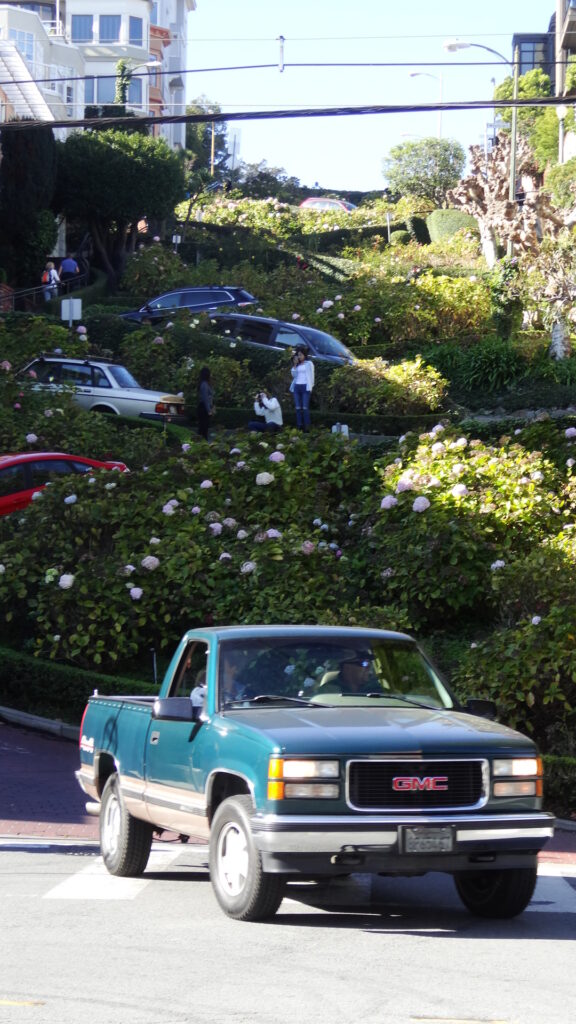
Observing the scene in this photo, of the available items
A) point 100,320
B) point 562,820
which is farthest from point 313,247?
point 562,820

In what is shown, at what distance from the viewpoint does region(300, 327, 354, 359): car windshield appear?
34.3 m

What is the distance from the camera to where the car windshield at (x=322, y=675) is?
848 cm

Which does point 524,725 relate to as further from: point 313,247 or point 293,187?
point 293,187

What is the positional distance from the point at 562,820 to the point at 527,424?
390 inches

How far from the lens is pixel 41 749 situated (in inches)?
614

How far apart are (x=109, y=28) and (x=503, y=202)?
186ft

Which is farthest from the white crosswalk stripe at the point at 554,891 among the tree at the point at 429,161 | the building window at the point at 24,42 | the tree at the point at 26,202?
the tree at the point at 429,161

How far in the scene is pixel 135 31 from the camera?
317 feet

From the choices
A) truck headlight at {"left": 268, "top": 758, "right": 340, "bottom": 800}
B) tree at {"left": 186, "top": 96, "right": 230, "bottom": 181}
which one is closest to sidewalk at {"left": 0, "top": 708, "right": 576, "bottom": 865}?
truck headlight at {"left": 268, "top": 758, "right": 340, "bottom": 800}

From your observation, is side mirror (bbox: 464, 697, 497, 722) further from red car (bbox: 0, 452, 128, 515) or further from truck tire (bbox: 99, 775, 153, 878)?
red car (bbox: 0, 452, 128, 515)

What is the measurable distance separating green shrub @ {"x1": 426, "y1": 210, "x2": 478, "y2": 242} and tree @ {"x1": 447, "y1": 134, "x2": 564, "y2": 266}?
922cm

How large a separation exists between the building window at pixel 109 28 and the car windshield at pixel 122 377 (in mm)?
71248

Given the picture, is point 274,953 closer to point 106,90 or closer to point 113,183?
point 113,183

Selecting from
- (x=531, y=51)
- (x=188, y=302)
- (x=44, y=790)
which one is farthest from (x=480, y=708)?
(x=531, y=51)
